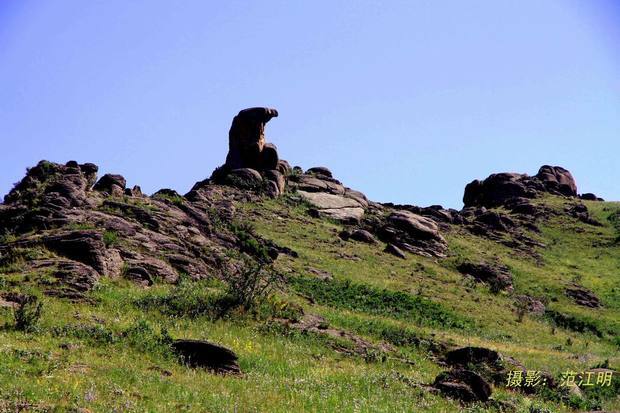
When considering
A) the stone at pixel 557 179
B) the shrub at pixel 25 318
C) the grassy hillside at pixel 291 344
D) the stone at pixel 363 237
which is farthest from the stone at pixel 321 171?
the shrub at pixel 25 318

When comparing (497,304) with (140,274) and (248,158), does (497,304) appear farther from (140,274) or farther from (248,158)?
(248,158)

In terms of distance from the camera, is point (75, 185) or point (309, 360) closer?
point (309, 360)

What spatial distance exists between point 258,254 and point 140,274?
16.2m

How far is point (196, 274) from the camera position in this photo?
29109 millimetres

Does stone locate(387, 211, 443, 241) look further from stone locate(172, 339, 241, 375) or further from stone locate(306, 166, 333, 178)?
stone locate(172, 339, 241, 375)

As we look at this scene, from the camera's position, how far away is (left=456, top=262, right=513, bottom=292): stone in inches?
2255

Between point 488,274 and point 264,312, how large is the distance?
4161 centimetres

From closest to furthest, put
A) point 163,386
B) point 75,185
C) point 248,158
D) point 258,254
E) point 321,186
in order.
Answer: point 163,386 < point 75,185 < point 258,254 < point 248,158 < point 321,186

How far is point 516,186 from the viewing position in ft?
380

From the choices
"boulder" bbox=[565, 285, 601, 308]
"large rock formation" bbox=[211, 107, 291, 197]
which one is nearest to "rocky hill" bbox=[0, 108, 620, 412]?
"boulder" bbox=[565, 285, 601, 308]

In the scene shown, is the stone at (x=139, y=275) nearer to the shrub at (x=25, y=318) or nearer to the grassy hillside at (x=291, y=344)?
the grassy hillside at (x=291, y=344)

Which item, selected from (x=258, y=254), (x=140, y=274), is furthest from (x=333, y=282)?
(x=140, y=274)

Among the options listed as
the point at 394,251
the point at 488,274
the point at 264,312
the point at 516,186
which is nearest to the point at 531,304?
the point at 488,274

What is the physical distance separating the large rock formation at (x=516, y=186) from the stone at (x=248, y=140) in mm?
58544
